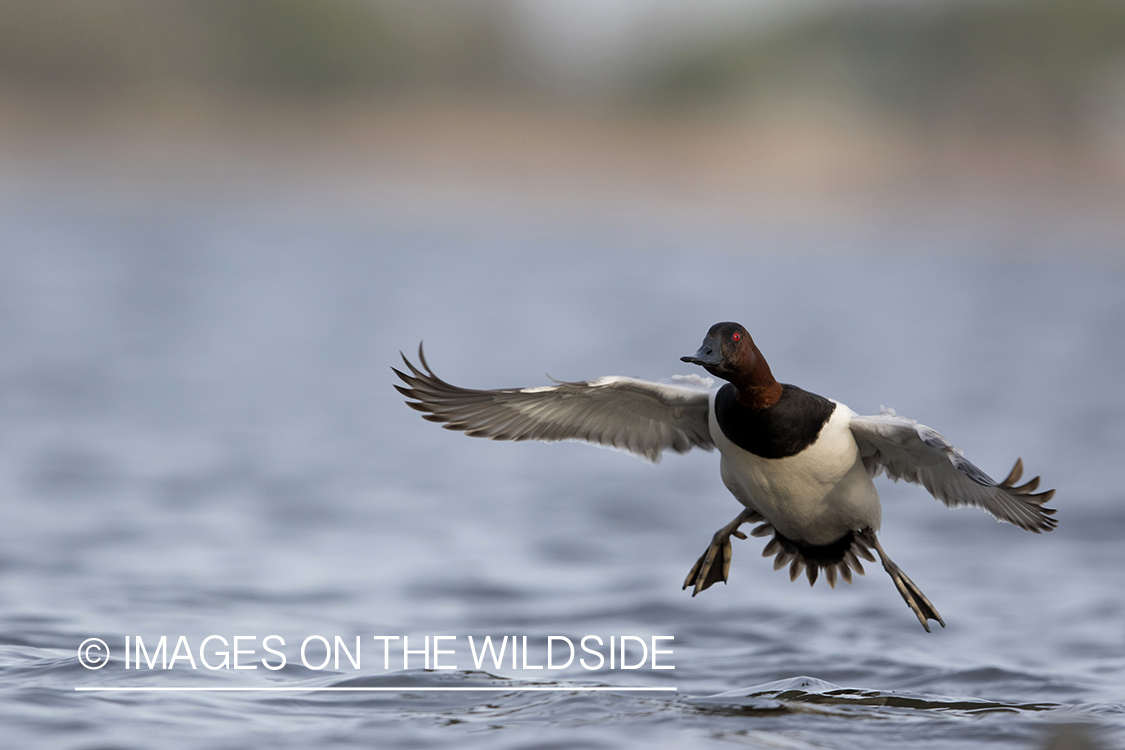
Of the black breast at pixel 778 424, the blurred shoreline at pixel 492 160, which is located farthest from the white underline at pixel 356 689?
the blurred shoreline at pixel 492 160

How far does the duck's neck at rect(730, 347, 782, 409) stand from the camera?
5719 millimetres

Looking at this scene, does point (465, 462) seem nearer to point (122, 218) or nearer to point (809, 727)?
point (809, 727)

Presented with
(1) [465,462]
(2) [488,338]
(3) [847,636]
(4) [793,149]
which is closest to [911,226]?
(4) [793,149]

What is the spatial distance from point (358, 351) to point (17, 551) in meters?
13.9

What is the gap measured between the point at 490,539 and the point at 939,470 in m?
4.89

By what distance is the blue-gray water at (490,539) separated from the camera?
19.1 feet

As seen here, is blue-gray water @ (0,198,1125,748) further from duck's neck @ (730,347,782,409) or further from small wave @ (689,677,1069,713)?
duck's neck @ (730,347,782,409)

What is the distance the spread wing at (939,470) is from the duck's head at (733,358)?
604mm

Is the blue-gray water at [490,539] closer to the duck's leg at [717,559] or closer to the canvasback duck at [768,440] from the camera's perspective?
the duck's leg at [717,559]

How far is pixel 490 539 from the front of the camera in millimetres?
10406

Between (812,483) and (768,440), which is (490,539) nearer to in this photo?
(812,483)

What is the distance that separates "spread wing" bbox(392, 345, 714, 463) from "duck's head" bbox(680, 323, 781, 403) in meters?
0.57

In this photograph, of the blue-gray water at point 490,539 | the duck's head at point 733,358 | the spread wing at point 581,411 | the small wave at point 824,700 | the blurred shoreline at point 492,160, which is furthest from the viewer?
the blurred shoreline at point 492,160

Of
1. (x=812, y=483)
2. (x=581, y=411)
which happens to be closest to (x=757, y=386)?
(x=812, y=483)
